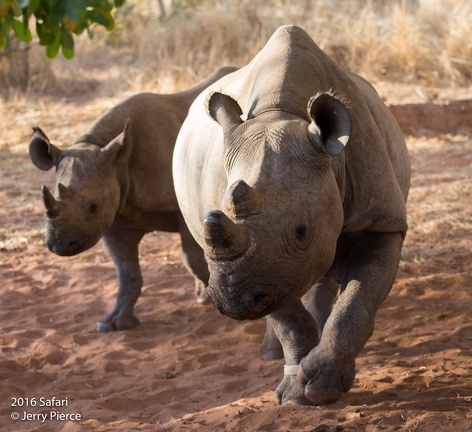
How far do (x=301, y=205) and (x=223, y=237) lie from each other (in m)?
0.48

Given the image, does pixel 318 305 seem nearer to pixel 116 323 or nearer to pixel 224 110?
pixel 224 110

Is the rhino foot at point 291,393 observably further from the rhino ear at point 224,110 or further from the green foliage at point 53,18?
the green foliage at point 53,18

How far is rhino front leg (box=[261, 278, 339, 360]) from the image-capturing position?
5289 millimetres

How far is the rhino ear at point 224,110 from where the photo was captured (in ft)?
13.2

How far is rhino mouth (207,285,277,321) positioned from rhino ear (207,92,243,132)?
2.90 feet

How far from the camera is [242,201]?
11.1 ft

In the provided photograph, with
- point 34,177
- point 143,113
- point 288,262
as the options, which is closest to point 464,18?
point 34,177

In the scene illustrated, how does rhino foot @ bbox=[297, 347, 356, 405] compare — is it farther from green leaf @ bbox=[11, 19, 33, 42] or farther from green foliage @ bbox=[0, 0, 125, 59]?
green leaf @ bbox=[11, 19, 33, 42]

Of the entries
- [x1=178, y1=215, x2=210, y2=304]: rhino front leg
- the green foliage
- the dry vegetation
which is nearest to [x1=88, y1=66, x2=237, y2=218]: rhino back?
[x1=178, y1=215, x2=210, y2=304]: rhino front leg

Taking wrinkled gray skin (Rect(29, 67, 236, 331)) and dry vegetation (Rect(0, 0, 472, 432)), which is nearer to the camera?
dry vegetation (Rect(0, 0, 472, 432))

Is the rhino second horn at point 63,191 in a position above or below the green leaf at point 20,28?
below

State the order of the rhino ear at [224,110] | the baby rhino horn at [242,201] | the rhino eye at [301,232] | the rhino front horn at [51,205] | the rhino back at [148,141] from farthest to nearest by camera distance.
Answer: the rhino back at [148,141]
the rhino front horn at [51,205]
the rhino ear at [224,110]
the rhino eye at [301,232]
the baby rhino horn at [242,201]

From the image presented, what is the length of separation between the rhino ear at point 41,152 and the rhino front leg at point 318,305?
6.79 ft

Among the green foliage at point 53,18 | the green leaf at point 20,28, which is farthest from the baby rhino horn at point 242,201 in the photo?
the green leaf at point 20,28
